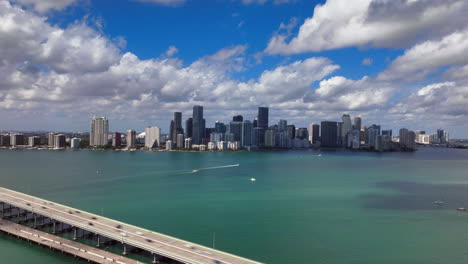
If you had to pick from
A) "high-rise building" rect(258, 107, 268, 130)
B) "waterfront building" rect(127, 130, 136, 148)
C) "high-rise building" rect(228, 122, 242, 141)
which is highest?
"high-rise building" rect(258, 107, 268, 130)

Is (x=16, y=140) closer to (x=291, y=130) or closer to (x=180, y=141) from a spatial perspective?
(x=180, y=141)

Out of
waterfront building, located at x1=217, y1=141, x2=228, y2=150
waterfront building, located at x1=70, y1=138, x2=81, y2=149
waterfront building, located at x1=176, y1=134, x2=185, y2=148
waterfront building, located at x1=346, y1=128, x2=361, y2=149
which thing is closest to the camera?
waterfront building, located at x1=70, y1=138, x2=81, y2=149

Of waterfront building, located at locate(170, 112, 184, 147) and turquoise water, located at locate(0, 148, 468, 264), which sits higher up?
waterfront building, located at locate(170, 112, 184, 147)

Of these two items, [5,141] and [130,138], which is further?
[5,141]

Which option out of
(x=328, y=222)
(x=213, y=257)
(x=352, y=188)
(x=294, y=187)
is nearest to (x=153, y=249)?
(x=213, y=257)

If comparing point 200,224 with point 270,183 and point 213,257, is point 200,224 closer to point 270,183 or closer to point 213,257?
point 213,257

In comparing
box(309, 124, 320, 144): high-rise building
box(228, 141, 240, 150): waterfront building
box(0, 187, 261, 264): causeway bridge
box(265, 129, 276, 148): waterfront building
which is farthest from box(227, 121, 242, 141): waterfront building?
box(0, 187, 261, 264): causeway bridge

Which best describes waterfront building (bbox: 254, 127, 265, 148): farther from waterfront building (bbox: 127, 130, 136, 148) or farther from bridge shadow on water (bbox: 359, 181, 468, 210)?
bridge shadow on water (bbox: 359, 181, 468, 210)

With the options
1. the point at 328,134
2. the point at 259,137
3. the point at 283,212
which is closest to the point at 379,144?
the point at 328,134
